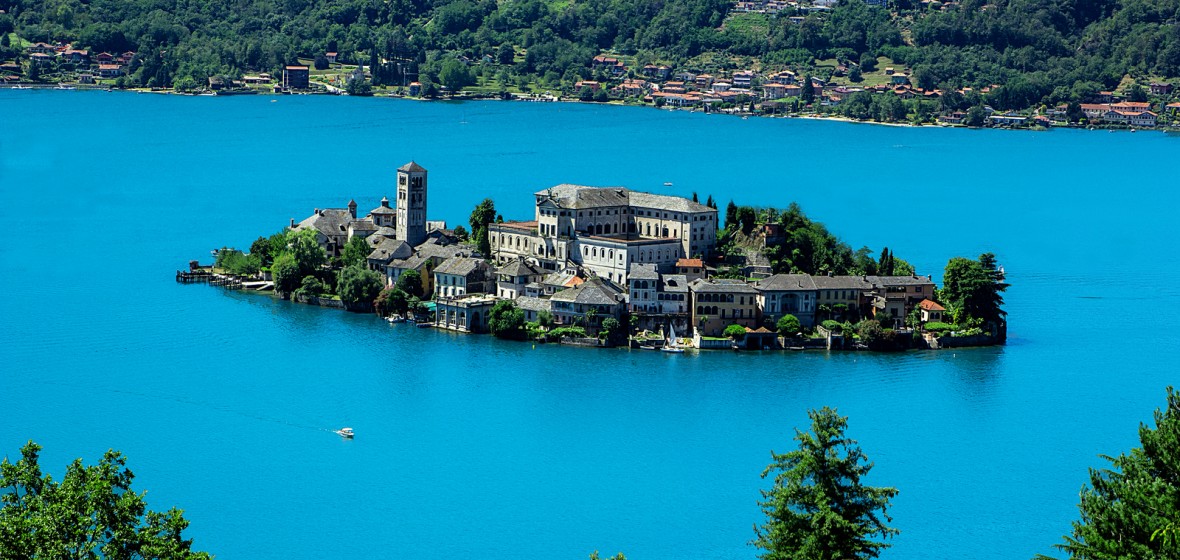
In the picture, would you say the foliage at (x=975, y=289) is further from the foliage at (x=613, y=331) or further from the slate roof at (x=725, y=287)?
the foliage at (x=613, y=331)

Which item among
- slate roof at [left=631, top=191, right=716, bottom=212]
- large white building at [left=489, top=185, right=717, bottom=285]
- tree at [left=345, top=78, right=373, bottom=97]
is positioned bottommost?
large white building at [left=489, top=185, right=717, bottom=285]

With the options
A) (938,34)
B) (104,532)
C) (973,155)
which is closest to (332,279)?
(104,532)

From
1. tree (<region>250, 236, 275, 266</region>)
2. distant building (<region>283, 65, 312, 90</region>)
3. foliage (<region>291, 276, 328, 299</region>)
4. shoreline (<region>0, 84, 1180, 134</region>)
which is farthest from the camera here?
distant building (<region>283, 65, 312, 90</region>)

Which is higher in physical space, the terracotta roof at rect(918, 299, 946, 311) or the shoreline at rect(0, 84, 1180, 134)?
the shoreline at rect(0, 84, 1180, 134)

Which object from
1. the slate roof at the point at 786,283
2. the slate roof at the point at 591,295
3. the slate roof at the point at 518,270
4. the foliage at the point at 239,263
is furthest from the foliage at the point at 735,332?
the foliage at the point at 239,263

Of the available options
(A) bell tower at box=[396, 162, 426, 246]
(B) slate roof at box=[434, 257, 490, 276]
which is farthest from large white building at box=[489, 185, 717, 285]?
(A) bell tower at box=[396, 162, 426, 246]

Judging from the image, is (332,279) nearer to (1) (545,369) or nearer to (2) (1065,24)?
(1) (545,369)

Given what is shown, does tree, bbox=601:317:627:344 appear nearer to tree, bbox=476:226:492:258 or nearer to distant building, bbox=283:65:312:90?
tree, bbox=476:226:492:258
